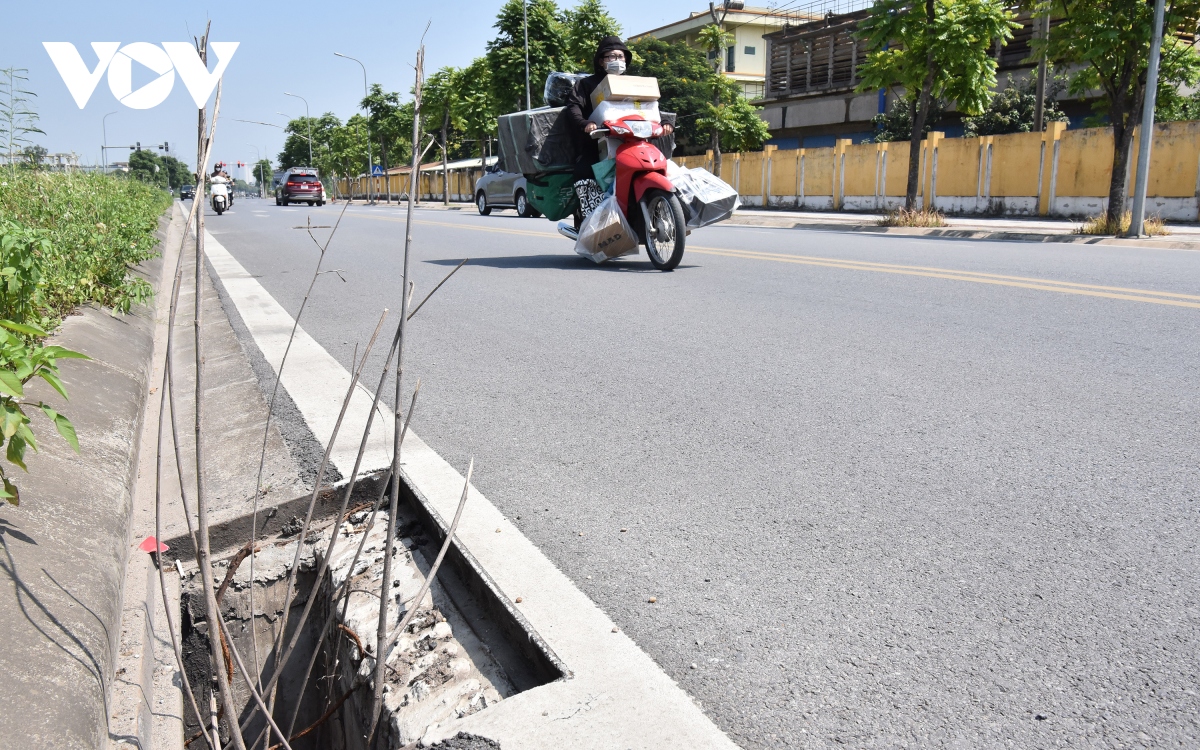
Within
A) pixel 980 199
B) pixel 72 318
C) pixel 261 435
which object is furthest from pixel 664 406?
pixel 980 199

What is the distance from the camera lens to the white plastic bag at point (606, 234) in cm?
921

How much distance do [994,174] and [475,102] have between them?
29929mm

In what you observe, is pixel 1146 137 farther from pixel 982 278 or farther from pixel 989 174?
pixel 989 174

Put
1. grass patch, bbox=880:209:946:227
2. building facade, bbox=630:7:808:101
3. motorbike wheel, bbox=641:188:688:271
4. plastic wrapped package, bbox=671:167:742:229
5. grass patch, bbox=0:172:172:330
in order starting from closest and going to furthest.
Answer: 1. grass patch, bbox=0:172:172:330
2. motorbike wheel, bbox=641:188:688:271
3. plastic wrapped package, bbox=671:167:742:229
4. grass patch, bbox=880:209:946:227
5. building facade, bbox=630:7:808:101

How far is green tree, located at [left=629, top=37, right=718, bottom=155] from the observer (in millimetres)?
50156

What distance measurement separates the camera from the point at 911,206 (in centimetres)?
1962

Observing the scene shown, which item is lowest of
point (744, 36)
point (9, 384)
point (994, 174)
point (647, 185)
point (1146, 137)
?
point (9, 384)

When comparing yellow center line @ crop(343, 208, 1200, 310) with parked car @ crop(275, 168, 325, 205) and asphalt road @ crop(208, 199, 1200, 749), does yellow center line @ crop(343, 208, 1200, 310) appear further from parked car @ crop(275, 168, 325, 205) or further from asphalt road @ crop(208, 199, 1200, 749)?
parked car @ crop(275, 168, 325, 205)

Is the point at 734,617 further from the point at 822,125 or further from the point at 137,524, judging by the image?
the point at 822,125

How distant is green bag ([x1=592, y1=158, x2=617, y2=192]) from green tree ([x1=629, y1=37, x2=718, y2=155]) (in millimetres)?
41570

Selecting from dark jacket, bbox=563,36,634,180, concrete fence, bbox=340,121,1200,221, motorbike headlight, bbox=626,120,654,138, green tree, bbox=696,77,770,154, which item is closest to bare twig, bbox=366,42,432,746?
motorbike headlight, bbox=626,120,654,138

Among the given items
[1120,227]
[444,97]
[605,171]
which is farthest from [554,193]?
[444,97]

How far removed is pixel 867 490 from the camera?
306 cm

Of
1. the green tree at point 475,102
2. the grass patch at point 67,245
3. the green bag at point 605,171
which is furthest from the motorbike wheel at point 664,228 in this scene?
the green tree at point 475,102
